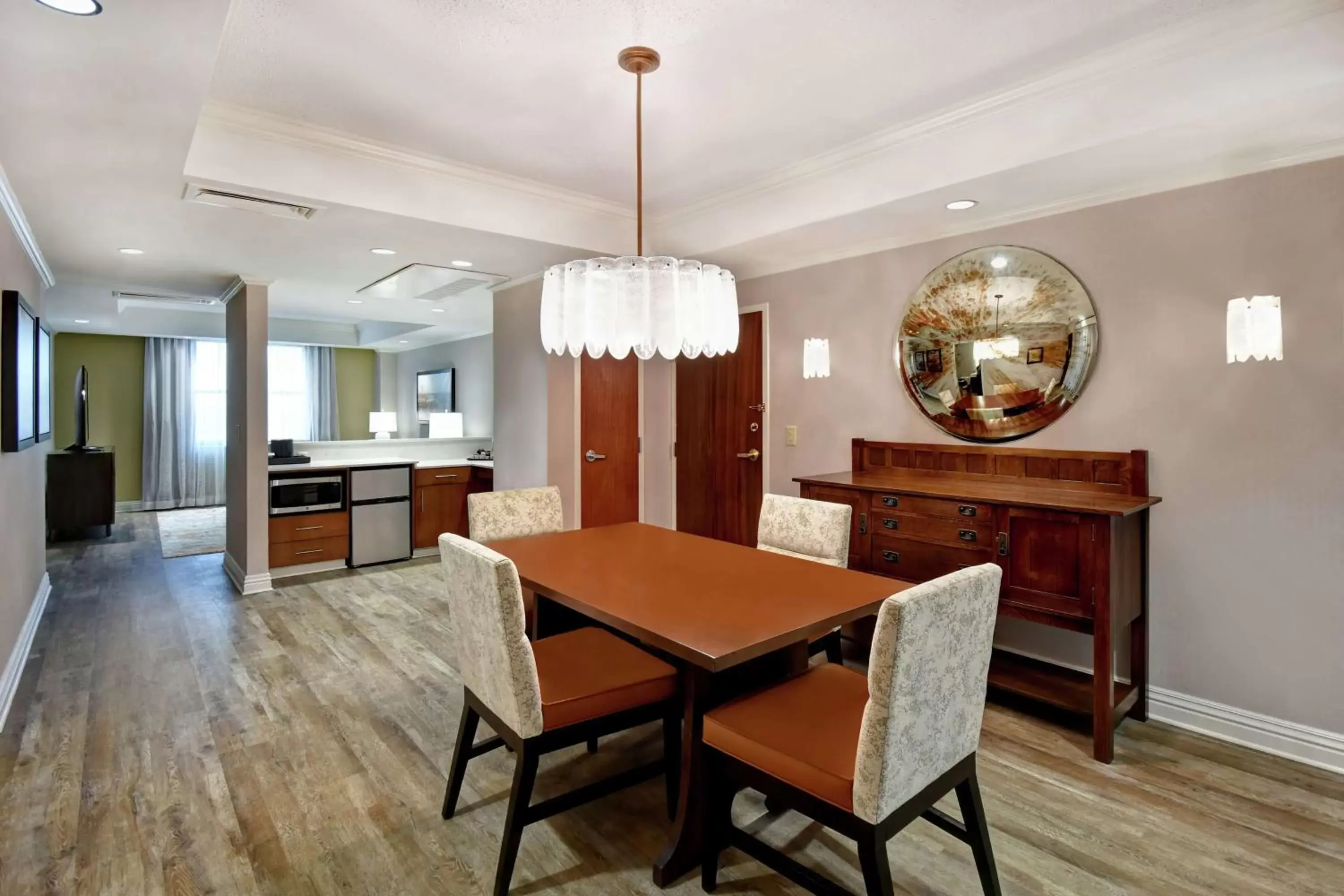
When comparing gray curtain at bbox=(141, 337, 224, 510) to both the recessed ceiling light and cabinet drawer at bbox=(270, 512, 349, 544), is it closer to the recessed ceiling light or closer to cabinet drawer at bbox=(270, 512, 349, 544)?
cabinet drawer at bbox=(270, 512, 349, 544)

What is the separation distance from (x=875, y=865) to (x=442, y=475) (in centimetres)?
503

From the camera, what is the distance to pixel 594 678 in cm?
199

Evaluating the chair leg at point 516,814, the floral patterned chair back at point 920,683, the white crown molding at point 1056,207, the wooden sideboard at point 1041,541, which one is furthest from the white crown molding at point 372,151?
the floral patterned chair back at point 920,683

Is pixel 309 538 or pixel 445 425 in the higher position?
pixel 445 425

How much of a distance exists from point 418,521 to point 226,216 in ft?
10.0

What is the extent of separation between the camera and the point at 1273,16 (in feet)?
6.57

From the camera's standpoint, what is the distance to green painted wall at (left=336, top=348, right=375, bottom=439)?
995 cm

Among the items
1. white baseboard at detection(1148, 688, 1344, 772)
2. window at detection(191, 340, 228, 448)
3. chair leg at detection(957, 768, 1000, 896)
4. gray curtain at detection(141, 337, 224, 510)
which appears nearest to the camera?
chair leg at detection(957, 768, 1000, 896)

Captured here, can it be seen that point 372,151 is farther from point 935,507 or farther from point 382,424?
point 382,424

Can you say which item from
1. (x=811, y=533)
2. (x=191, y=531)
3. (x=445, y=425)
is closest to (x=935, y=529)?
(x=811, y=533)

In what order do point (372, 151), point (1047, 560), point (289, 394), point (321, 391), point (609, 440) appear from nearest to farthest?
point (1047, 560) → point (372, 151) → point (609, 440) → point (289, 394) → point (321, 391)

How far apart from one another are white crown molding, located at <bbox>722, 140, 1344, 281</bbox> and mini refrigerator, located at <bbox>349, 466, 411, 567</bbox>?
317 centimetres

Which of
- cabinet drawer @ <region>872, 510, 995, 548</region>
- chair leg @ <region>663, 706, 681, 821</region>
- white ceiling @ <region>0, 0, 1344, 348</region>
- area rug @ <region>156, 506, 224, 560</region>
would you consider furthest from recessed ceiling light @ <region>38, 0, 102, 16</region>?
area rug @ <region>156, 506, 224, 560</region>

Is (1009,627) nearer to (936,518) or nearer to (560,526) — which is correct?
(936,518)
